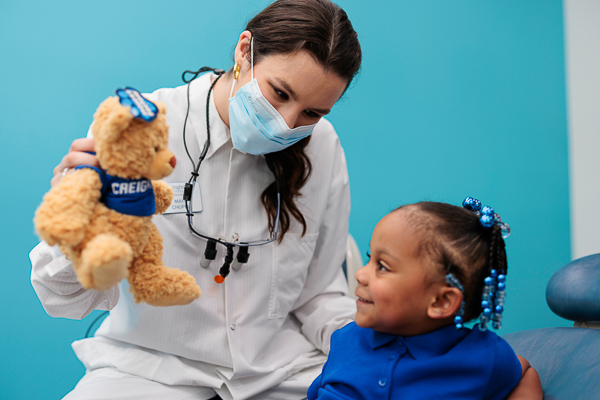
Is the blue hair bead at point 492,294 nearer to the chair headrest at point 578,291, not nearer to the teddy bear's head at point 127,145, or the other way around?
the chair headrest at point 578,291

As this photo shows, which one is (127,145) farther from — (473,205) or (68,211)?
(473,205)

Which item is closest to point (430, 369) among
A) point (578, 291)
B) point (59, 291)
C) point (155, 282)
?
point (578, 291)

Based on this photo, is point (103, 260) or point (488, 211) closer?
point (103, 260)

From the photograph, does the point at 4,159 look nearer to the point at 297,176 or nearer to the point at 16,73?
the point at 16,73

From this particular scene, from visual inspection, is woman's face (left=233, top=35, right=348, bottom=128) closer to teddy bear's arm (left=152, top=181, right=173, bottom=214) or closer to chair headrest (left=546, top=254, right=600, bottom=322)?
teddy bear's arm (left=152, top=181, right=173, bottom=214)

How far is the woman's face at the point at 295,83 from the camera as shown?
1.15m

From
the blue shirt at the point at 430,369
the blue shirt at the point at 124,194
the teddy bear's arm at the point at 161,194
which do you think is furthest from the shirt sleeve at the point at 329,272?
the blue shirt at the point at 124,194

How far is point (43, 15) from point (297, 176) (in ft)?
4.89

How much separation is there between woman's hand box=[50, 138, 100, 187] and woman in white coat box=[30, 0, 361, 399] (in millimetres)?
376

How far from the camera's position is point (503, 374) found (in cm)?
95

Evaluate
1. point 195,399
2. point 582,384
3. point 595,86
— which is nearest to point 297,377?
point 195,399

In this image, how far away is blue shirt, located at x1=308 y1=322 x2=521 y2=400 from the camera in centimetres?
93

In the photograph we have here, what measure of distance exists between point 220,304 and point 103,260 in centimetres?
80

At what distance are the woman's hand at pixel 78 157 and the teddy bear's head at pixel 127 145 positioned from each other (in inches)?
1.8
